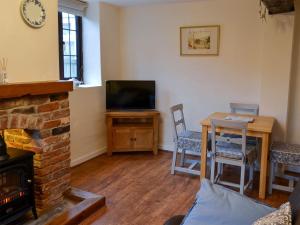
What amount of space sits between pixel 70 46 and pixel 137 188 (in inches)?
89.9

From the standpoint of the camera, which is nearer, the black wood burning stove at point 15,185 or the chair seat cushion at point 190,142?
the black wood burning stove at point 15,185

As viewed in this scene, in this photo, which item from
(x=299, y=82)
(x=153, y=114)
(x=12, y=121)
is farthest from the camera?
(x=153, y=114)

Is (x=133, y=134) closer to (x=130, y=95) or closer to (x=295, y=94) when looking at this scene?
(x=130, y=95)

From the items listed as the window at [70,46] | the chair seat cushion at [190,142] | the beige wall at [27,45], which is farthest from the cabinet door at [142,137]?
the beige wall at [27,45]

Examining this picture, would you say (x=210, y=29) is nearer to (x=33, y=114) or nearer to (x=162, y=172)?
(x=162, y=172)

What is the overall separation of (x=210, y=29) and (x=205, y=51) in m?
0.31

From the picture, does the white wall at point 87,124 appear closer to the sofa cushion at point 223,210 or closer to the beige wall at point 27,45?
the beige wall at point 27,45

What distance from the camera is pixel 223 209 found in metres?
1.76

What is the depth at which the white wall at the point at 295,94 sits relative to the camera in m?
3.56

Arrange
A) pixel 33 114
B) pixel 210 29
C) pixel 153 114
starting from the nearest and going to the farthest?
pixel 33 114
pixel 210 29
pixel 153 114

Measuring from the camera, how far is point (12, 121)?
2369 mm

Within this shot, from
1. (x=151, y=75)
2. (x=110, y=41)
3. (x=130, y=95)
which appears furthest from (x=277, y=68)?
(x=110, y=41)

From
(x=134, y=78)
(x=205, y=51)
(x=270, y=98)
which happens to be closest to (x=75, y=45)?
(x=134, y=78)

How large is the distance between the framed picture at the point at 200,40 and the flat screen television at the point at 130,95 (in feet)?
2.47
